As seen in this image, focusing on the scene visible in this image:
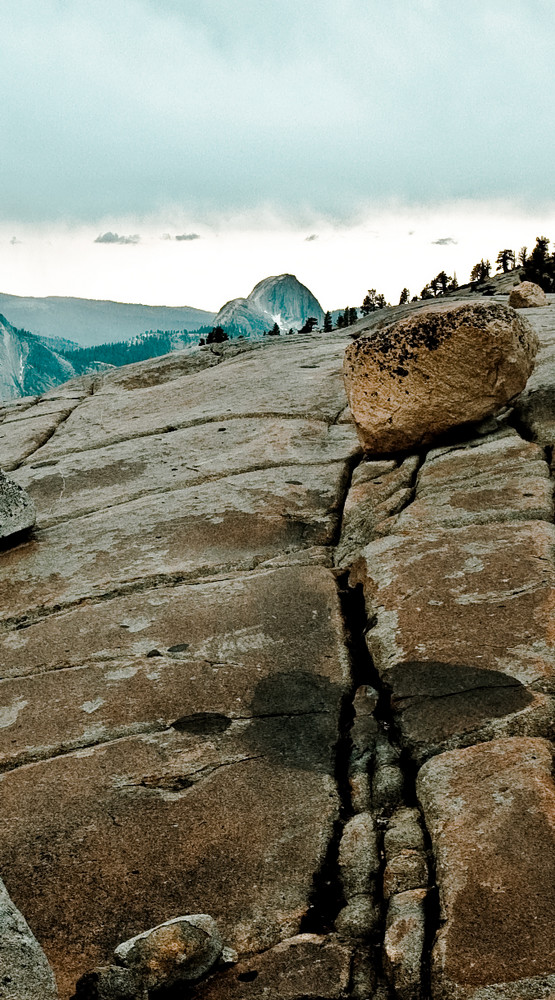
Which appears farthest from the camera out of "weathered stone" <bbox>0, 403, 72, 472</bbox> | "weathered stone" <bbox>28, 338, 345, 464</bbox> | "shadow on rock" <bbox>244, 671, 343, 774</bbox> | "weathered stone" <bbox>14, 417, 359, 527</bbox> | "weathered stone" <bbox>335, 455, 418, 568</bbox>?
"weathered stone" <bbox>0, 403, 72, 472</bbox>

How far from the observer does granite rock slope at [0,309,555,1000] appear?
3.47m

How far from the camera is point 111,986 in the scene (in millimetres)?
3207

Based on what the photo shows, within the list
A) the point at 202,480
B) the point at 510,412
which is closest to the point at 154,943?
the point at 202,480

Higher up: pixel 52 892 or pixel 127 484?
pixel 127 484

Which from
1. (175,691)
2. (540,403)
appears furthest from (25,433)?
(175,691)

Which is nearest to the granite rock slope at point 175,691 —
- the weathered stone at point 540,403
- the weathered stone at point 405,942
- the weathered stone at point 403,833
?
the weathered stone at point 405,942

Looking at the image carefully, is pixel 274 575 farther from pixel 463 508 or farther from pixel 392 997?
pixel 392 997

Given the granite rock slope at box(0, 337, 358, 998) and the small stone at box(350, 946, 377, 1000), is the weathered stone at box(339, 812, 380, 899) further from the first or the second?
the small stone at box(350, 946, 377, 1000)

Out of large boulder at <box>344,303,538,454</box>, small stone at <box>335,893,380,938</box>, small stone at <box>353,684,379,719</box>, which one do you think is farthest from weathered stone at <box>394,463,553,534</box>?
small stone at <box>335,893,380,938</box>

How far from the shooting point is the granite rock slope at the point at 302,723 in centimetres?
347

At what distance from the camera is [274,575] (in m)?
7.25

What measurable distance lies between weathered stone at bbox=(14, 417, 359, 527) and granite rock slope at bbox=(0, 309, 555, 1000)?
384 millimetres

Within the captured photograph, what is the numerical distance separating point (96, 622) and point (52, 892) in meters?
3.03

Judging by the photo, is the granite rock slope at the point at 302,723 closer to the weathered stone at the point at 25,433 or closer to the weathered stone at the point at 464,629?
the weathered stone at the point at 464,629
